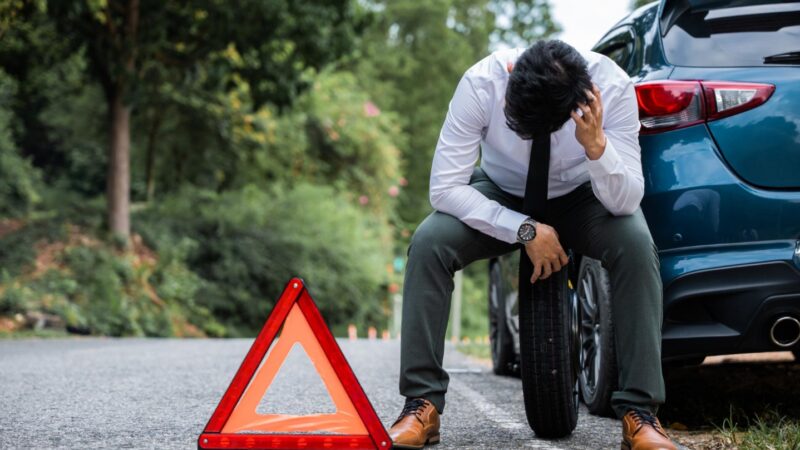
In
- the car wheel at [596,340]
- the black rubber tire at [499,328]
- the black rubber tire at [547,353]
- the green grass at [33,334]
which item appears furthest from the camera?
the green grass at [33,334]

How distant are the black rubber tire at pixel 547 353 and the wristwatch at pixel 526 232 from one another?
22 cm

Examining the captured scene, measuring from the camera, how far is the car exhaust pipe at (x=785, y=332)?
4137 millimetres

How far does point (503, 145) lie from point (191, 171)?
18412 mm

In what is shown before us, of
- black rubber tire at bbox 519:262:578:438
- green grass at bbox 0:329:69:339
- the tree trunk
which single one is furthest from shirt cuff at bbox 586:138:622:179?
the tree trunk

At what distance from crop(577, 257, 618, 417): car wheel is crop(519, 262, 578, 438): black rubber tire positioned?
2.29 feet

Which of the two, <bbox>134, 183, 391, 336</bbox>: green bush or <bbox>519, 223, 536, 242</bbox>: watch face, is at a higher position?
<bbox>519, 223, 536, 242</bbox>: watch face

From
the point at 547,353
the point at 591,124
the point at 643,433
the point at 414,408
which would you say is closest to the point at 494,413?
the point at 547,353

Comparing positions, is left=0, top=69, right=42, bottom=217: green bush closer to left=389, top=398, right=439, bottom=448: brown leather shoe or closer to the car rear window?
the car rear window

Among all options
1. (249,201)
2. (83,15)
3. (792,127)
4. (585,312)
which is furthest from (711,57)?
(249,201)

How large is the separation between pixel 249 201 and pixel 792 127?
18.0 m

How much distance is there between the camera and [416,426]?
12.5 ft

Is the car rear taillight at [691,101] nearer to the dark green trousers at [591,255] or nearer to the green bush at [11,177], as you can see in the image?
the dark green trousers at [591,255]

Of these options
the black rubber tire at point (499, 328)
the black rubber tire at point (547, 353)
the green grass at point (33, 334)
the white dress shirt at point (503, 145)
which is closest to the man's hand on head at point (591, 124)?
the white dress shirt at point (503, 145)

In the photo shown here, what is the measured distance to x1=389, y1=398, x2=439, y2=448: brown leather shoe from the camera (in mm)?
3768
